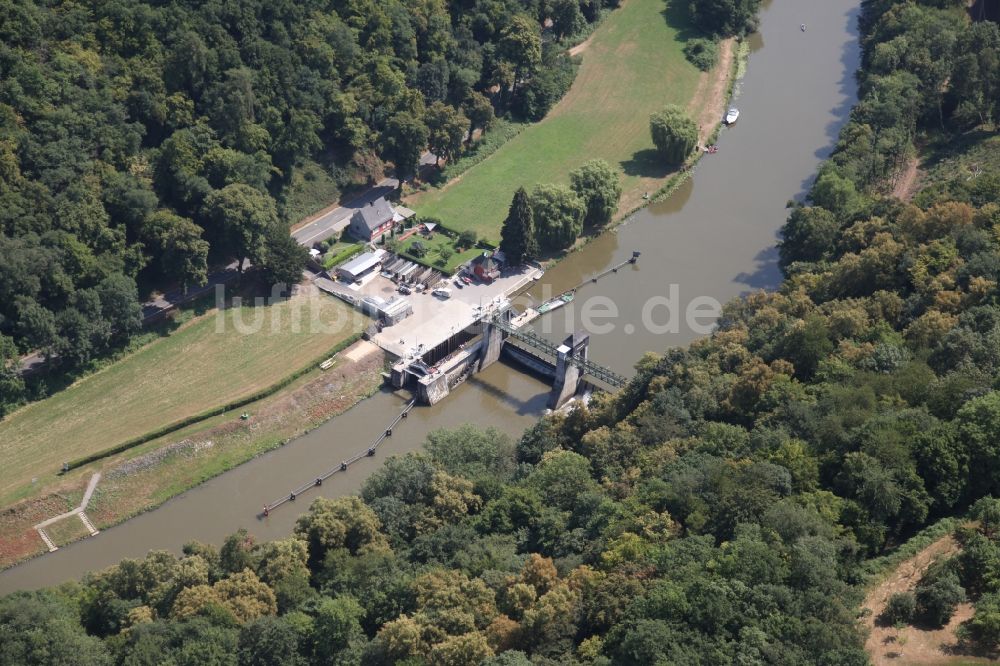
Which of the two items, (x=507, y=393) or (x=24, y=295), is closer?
(x=24, y=295)

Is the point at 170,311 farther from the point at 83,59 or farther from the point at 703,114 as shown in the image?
the point at 703,114

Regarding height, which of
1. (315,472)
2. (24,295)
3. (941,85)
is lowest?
(315,472)

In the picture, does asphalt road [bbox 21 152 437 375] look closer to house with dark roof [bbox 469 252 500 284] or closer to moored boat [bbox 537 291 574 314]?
house with dark roof [bbox 469 252 500 284]

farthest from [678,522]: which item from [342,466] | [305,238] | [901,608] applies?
[305,238]

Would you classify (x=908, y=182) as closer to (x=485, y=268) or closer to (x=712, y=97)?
(x=712, y=97)

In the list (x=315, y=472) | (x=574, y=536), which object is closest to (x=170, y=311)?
(x=315, y=472)

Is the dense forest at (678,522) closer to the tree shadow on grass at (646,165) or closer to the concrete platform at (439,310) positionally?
the concrete platform at (439,310)
